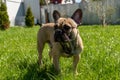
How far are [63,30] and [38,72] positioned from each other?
0.92m

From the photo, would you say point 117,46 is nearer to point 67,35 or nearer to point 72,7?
point 67,35

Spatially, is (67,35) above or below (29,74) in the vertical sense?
above

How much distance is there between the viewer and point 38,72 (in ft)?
17.4

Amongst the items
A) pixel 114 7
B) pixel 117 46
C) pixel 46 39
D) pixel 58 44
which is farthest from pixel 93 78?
pixel 114 7

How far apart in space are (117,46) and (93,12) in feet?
70.7

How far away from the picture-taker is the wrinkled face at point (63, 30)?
15.4ft

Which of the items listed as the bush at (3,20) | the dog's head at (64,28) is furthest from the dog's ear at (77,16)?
the bush at (3,20)

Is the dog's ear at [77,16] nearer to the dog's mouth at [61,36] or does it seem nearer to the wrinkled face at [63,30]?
the wrinkled face at [63,30]

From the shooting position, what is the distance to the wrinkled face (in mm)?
4684

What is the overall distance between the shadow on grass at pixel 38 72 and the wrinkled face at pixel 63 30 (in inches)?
22.5

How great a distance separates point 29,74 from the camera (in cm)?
512

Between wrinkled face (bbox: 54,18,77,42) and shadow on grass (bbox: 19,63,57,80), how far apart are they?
57cm

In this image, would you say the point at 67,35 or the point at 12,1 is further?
the point at 12,1

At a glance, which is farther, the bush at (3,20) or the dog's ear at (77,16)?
the bush at (3,20)
